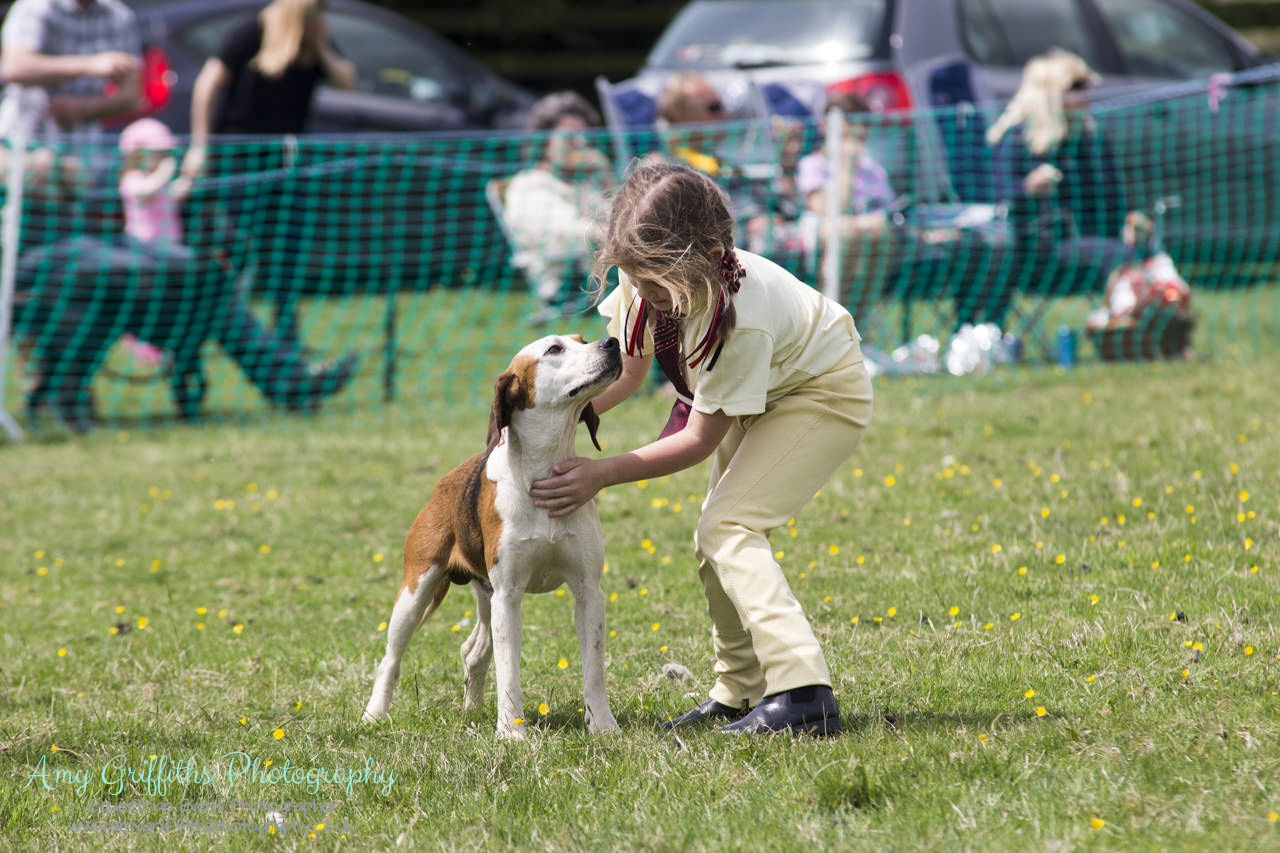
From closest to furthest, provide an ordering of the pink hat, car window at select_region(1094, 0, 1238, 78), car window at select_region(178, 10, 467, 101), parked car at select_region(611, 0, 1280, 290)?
the pink hat → parked car at select_region(611, 0, 1280, 290) → car window at select_region(1094, 0, 1238, 78) → car window at select_region(178, 10, 467, 101)

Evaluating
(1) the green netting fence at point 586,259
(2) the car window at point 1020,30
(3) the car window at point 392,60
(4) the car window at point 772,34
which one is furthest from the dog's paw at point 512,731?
(3) the car window at point 392,60

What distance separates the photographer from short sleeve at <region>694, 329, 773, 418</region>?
3.25m

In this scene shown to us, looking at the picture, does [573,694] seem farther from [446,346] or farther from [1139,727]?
[446,346]

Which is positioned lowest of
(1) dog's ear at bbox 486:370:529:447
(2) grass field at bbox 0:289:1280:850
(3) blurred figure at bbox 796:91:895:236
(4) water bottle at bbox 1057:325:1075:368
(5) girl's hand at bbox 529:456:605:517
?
(4) water bottle at bbox 1057:325:1075:368

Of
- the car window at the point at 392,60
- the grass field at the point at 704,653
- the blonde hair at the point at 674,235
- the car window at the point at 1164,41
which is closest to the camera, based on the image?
the grass field at the point at 704,653

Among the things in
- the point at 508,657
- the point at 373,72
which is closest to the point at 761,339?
the point at 508,657

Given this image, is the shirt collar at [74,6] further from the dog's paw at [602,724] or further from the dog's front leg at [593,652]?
the dog's paw at [602,724]

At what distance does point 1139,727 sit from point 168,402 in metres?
8.02

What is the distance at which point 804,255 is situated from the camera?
9.05 meters

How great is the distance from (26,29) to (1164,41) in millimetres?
8893

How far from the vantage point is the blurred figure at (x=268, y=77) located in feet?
29.5

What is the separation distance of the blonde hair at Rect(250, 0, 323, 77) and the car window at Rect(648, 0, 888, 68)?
125 inches

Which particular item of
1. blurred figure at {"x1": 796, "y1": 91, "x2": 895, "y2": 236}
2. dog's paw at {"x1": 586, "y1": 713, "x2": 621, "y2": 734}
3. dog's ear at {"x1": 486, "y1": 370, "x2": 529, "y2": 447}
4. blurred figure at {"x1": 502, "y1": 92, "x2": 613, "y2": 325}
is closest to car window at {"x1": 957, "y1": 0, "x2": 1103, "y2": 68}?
blurred figure at {"x1": 796, "y1": 91, "x2": 895, "y2": 236}

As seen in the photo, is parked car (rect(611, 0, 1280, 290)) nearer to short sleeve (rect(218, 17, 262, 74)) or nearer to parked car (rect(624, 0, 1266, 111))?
parked car (rect(624, 0, 1266, 111))
